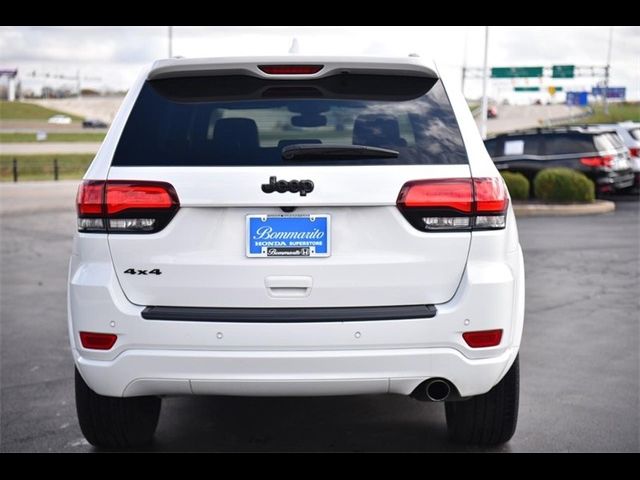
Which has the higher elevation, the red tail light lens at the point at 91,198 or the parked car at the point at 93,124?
the red tail light lens at the point at 91,198

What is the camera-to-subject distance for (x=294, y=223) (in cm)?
376

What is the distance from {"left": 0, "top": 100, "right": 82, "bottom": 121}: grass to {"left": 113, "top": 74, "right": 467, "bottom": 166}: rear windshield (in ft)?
311

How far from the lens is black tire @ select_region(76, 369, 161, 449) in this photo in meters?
4.38

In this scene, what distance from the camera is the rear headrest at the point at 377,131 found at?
12.7ft

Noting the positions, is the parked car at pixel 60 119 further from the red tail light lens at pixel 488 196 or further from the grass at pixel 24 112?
the red tail light lens at pixel 488 196

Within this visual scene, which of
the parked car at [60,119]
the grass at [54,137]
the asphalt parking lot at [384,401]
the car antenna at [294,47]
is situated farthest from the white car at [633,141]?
the parked car at [60,119]

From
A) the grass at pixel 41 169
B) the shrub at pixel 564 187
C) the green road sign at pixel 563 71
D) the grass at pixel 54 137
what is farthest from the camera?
the green road sign at pixel 563 71

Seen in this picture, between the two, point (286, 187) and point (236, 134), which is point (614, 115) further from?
point (286, 187)

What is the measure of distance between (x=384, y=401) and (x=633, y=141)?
21202 millimetres

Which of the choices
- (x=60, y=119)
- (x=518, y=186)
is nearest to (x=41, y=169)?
(x=518, y=186)

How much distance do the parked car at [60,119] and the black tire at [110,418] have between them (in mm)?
95922

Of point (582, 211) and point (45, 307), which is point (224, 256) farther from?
point (582, 211)

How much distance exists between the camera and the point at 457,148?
Result: 3918mm
